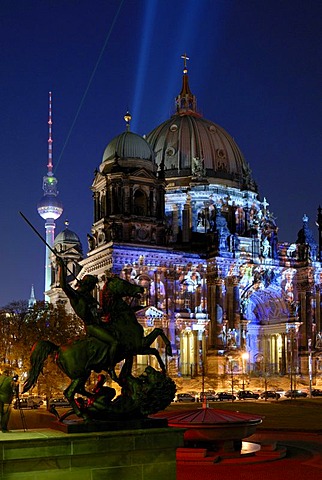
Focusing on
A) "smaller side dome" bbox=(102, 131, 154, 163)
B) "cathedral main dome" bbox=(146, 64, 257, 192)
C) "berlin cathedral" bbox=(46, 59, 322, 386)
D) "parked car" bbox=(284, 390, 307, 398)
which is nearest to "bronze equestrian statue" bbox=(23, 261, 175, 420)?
"parked car" bbox=(284, 390, 307, 398)

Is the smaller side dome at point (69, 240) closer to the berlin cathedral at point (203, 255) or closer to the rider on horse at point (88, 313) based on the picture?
the berlin cathedral at point (203, 255)

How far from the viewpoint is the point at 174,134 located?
11131cm

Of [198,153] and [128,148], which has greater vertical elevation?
[198,153]

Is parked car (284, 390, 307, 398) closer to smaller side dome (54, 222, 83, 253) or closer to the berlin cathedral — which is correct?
the berlin cathedral

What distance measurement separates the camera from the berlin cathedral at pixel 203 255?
293ft

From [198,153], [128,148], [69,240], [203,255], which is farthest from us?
[69,240]

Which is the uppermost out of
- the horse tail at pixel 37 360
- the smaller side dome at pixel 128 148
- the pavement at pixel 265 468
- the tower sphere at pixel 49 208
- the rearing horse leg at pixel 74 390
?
the tower sphere at pixel 49 208

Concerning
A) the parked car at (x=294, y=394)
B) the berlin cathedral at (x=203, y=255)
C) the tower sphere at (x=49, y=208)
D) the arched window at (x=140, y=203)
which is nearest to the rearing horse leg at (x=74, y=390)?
the parked car at (x=294, y=394)

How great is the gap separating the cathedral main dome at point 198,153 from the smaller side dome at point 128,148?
13096 millimetres

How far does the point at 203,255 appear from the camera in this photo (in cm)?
9550

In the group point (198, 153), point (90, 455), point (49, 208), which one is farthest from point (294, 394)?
point (49, 208)

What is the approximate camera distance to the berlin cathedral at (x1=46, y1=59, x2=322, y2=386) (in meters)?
89.4

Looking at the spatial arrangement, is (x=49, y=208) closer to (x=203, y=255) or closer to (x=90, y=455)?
(x=203, y=255)

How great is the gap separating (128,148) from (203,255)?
16689 mm
